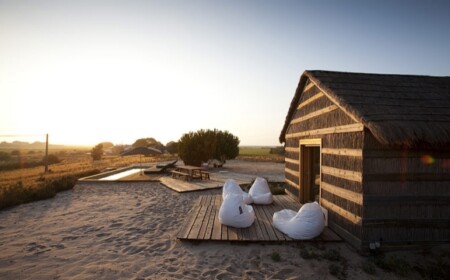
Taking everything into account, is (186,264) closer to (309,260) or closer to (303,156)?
(309,260)

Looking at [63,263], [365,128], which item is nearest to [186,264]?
[63,263]

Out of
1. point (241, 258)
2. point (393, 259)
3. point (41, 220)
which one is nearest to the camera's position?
point (393, 259)

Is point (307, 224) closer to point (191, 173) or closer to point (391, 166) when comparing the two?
point (391, 166)

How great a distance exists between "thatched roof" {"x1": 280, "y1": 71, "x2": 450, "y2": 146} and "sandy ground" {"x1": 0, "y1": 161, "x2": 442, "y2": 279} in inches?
97.6

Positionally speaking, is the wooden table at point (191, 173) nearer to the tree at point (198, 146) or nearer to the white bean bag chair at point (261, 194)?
the tree at point (198, 146)

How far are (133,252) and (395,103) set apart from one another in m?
6.33

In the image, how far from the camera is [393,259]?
4.78 m

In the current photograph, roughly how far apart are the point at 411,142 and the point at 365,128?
2.59 ft

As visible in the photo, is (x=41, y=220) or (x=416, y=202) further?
(x=41, y=220)

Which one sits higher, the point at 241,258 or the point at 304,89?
the point at 304,89

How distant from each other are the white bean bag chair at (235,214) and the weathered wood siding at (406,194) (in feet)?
8.43

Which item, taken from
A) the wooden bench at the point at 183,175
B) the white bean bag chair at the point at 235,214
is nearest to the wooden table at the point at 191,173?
the wooden bench at the point at 183,175

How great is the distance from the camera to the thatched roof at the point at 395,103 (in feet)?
15.7

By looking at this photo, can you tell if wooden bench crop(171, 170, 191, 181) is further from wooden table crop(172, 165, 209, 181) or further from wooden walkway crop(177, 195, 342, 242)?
wooden walkway crop(177, 195, 342, 242)
